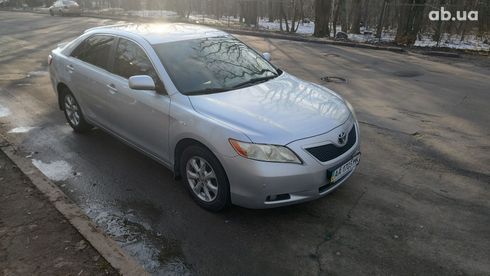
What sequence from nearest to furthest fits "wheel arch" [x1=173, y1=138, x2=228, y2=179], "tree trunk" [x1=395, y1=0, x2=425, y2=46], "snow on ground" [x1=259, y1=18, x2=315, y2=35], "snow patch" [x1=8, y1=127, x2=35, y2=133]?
"wheel arch" [x1=173, y1=138, x2=228, y2=179]
"snow patch" [x1=8, y1=127, x2=35, y2=133]
"tree trunk" [x1=395, y1=0, x2=425, y2=46]
"snow on ground" [x1=259, y1=18, x2=315, y2=35]

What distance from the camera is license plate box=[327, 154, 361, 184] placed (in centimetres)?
374

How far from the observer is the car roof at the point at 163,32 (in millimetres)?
4773

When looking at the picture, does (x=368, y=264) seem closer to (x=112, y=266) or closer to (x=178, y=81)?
(x=112, y=266)

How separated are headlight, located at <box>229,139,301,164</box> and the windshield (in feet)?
3.30

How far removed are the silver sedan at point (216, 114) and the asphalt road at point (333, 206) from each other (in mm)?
349

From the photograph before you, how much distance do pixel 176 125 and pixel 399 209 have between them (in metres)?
2.42

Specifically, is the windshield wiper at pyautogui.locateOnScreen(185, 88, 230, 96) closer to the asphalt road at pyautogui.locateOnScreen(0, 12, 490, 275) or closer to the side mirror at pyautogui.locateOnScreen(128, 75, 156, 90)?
the side mirror at pyautogui.locateOnScreen(128, 75, 156, 90)

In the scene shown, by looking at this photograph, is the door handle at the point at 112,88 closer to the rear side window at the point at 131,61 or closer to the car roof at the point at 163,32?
the rear side window at the point at 131,61

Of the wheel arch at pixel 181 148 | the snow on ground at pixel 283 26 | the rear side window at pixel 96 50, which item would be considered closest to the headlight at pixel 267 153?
the wheel arch at pixel 181 148

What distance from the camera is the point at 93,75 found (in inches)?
208

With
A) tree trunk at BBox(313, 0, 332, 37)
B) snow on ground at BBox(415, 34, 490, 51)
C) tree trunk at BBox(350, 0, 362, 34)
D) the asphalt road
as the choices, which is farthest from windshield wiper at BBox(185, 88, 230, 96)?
tree trunk at BBox(350, 0, 362, 34)

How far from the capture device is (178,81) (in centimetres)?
426

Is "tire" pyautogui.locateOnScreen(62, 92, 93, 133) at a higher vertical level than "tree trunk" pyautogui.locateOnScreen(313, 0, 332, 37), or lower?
lower

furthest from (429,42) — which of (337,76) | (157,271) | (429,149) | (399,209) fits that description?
(157,271)
